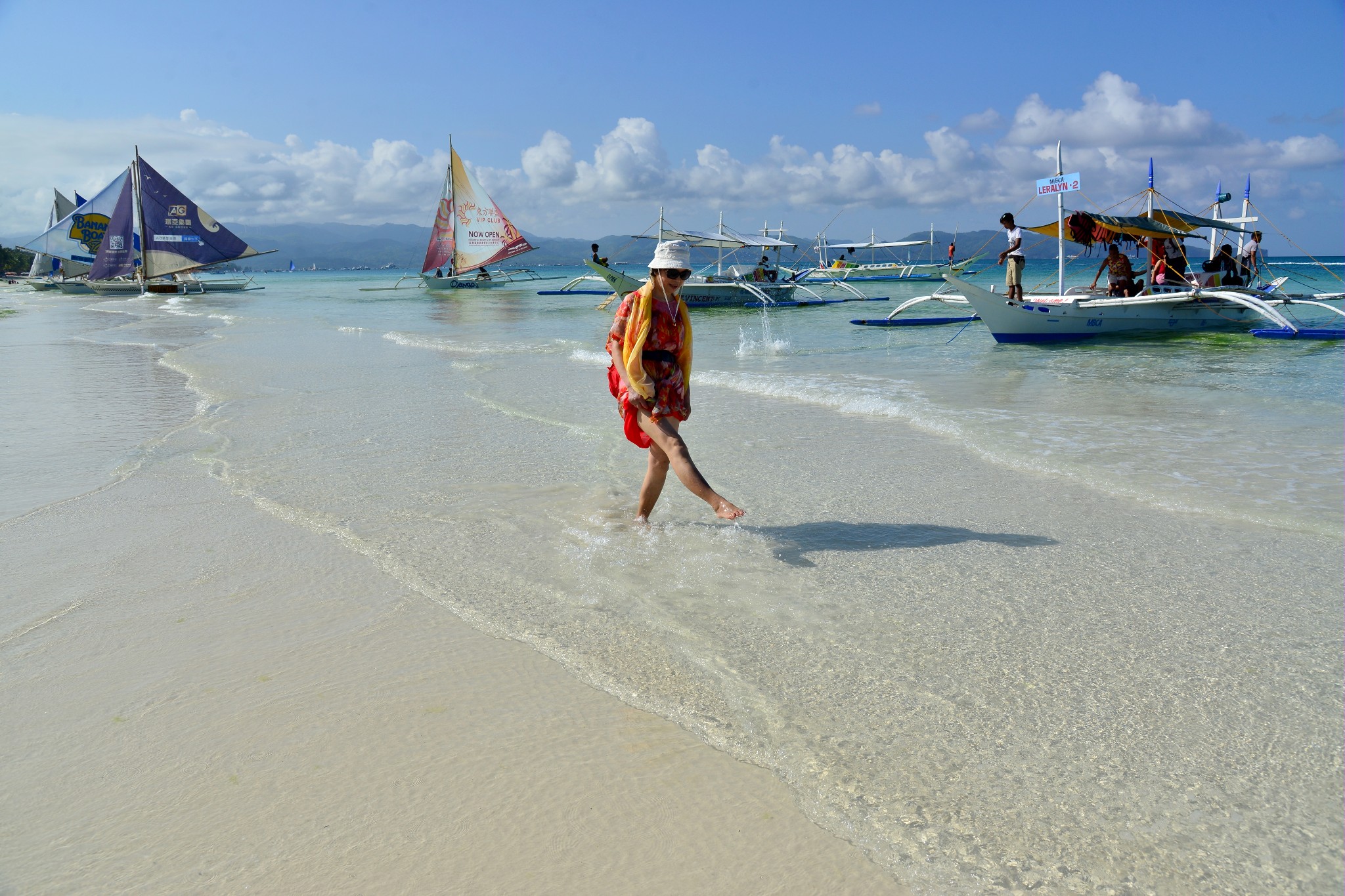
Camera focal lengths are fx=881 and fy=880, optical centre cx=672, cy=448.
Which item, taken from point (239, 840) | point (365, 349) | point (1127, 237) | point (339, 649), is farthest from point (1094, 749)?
point (1127, 237)

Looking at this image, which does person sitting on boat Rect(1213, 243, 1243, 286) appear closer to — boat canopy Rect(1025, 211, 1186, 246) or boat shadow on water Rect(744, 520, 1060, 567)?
boat canopy Rect(1025, 211, 1186, 246)

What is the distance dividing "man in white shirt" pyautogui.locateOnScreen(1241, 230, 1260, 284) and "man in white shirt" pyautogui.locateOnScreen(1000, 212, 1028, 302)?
5912 millimetres

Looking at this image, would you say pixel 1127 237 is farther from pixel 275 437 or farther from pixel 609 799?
pixel 609 799

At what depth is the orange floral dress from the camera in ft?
13.9

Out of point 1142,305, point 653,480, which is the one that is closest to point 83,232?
point 1142,305

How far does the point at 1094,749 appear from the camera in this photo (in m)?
2.48

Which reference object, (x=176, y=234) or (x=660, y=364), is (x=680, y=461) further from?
(x=176, y=234)

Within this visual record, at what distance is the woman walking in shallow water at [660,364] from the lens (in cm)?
415

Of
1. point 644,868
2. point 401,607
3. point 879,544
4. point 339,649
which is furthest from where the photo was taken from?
point 879,544

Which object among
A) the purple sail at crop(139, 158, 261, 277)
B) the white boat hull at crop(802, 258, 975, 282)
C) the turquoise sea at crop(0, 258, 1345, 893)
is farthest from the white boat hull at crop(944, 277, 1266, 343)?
the purple sail at crop(139, 158, 261, 277)

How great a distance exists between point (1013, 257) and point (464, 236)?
36901 millimetres

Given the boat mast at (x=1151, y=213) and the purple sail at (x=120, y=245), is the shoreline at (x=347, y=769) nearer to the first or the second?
the boat mast at (x=1151, y=213)

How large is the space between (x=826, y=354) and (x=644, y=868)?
1463 cm

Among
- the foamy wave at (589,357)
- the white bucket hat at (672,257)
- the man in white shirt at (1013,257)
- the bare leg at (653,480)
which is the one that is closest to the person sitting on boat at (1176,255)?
the man in white shirt at (1013,257)
